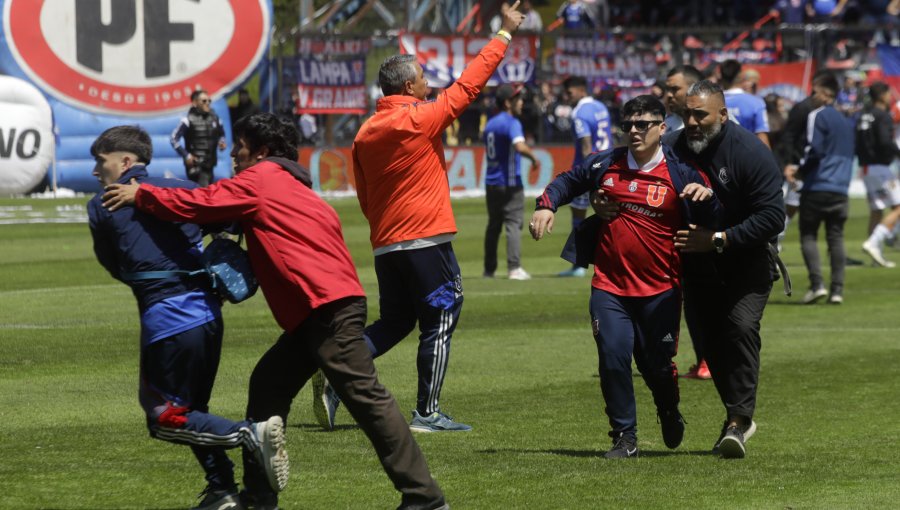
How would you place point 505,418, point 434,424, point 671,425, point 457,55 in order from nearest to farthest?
point 671,425
point 434,424
point 505,418
point 457,55

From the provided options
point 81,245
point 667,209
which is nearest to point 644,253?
point 667,209

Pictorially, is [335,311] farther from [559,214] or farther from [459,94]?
[559,214]

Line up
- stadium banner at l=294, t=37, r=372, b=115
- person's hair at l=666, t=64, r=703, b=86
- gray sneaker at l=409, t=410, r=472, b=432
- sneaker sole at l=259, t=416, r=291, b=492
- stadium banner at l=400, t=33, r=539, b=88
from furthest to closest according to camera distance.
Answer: stadium banner at l=400, t=33, r=539, b=88 < stadium banner at l=294, t=37, r=372, b=115 < person's hair at l=666, t=64, r=703, b=86 < gray sneaker at l=409, t=410, r=472, b=432 < sneaker sole at l=259, t=416, r=291, b=492

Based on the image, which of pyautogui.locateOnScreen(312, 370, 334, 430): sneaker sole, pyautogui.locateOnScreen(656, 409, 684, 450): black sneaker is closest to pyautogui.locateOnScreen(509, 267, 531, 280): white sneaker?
pyautogui.locateOnScreen(312, 370, 334, 430): sneaker sole

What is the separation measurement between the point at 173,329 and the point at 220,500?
2.41 ft

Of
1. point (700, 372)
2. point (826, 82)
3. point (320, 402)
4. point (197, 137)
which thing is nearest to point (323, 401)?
point (320, 402)

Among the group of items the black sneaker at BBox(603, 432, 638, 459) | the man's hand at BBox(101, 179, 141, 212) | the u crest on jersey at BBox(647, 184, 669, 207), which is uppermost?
the man's hand at BBox(101, 179, 141, 212)

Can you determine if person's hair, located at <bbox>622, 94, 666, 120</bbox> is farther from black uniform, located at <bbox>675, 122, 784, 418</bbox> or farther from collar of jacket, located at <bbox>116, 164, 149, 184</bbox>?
collar of jacket, located at <bbox>116, 164, 149, 184</bbox>

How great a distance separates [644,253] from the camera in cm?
793

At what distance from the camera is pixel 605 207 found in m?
7.98

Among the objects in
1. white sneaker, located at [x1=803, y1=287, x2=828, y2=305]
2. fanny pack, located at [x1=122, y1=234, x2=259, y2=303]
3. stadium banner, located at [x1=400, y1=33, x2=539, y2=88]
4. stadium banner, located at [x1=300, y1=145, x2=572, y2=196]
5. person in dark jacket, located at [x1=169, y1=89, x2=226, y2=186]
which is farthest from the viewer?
stadium banner, located at [x1=400, y1=33, x2=539, y2=88]

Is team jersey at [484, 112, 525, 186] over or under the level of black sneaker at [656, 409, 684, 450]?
under

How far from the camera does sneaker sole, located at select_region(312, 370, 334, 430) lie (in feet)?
28.6

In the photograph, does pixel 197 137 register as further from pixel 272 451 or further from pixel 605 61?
pixel 272 451
